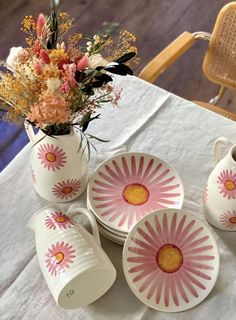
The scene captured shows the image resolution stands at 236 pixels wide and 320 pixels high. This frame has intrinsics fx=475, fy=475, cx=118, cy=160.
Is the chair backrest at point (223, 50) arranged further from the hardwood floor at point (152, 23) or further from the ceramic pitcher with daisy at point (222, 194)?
the hardwood floor at point (152, 23)

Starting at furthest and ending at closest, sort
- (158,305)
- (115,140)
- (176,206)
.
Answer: (115,140), (176,206), (158,305)

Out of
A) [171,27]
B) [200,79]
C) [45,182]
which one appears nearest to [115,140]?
[45,182]

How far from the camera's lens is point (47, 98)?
2.45 feet

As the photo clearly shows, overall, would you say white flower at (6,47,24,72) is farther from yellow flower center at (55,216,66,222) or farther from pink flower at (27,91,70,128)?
yellow flower center at (55,216,66,222)

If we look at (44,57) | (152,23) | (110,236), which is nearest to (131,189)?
(110,236)

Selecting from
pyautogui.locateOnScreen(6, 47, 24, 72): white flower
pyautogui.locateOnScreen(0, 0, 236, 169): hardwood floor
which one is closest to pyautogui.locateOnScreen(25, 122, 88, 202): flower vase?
pyautogui.locateOnScreen(6, 47, 24, 72): white flower

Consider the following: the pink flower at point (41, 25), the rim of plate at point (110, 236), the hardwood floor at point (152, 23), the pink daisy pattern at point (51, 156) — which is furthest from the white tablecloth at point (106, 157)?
the hardwood floor at point (152, 23)

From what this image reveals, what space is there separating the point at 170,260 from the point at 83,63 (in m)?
0.39

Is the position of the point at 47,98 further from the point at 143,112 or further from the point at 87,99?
the point at 143,112

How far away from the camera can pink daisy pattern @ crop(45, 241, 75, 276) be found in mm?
795

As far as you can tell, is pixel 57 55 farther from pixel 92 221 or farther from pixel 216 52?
pixel 216 52

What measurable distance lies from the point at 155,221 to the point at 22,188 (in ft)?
1.00

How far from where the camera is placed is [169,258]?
885 millimetres

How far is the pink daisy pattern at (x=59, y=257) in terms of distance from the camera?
2.61 feet
